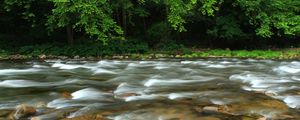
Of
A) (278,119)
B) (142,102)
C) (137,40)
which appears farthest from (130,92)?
(137,40)

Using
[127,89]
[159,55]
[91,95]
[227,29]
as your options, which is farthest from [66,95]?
[227,29]

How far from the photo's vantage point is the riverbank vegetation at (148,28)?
78.7ft

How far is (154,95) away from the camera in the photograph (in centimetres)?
955

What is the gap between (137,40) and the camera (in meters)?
27.6

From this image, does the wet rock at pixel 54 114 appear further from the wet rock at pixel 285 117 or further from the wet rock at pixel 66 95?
the wet rock at pixel 285 117

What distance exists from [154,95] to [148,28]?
2199cm

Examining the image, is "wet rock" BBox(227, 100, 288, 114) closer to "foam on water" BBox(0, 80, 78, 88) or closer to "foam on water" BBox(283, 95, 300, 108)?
"foam on water" BBox(283, 95, 300, 108)

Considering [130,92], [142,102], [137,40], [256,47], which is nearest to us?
[142,102]

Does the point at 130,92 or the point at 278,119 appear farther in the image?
the point at 130,92

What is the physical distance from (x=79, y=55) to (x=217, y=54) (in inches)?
325

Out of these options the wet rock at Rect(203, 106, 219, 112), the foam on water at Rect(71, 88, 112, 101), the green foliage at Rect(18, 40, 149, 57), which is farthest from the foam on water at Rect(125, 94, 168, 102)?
the green foliage at Rect(18, 40, 149, 57)

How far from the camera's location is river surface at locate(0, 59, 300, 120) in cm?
768

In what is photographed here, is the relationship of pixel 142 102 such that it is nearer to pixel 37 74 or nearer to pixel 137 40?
pixel 37 74

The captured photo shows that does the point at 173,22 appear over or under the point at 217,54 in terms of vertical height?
over
